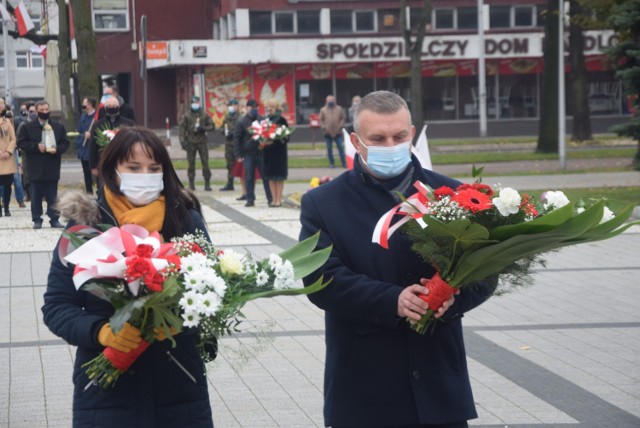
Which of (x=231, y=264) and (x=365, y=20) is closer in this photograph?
(x=231, y=264)

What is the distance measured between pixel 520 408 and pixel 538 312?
3.38 m

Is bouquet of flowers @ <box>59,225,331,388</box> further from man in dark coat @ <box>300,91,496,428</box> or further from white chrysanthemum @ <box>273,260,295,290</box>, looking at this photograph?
man in dark coat @ <box>300,91,496,428</box>

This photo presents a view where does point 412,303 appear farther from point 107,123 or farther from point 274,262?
point 107,123

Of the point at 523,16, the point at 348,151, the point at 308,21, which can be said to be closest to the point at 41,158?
the point at 348,151

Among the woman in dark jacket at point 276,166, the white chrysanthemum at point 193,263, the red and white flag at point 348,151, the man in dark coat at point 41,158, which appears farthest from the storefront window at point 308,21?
the white chrysanthemum at point 193,263

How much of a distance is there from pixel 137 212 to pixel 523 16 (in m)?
50.5

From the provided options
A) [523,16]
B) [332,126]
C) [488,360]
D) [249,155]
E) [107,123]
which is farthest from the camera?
[523,16]

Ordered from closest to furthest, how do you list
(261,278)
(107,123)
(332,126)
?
(261,278) → (107,123) → (332,126)

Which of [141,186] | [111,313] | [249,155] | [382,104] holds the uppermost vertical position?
[382,104]

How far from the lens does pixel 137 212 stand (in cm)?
412

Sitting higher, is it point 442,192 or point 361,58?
point 361,58

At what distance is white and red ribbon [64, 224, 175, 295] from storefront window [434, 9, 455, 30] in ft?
163

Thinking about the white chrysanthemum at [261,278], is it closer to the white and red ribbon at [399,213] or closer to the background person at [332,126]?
the white and red ribbon at [399,213]

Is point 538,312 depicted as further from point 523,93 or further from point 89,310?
point 523,93
